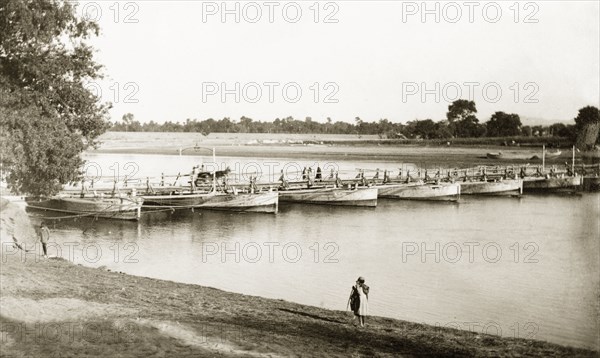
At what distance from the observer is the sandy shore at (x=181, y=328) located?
12438 millimetres

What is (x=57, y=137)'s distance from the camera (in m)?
20.4

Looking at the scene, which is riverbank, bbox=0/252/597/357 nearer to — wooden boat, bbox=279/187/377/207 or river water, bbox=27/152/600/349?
river water, bbox=27/152/600/349

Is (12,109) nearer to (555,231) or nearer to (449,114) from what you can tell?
(555,231)

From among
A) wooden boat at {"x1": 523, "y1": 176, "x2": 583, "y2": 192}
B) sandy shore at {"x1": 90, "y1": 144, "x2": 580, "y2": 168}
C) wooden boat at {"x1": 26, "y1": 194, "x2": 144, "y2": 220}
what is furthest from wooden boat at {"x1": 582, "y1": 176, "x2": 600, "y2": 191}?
wooden boat at {"x1": 26, "y1": 194, "x2": 144, "y2": 220}

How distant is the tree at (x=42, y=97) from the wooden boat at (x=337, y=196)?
104 ft

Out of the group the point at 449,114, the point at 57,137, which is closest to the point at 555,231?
the point at 57,137

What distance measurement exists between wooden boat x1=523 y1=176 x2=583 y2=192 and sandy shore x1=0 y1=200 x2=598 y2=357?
55.1m

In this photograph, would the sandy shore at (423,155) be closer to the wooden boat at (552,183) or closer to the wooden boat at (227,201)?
the wooden boat at (552,183)

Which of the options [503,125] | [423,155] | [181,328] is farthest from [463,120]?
[181,328]

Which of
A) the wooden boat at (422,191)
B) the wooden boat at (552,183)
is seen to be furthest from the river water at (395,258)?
the wooden boat at (552,183)

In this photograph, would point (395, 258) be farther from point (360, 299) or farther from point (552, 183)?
point (552, 183)

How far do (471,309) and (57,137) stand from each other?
14973 mm

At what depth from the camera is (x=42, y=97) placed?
2025cm

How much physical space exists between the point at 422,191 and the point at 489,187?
928 centimetres
